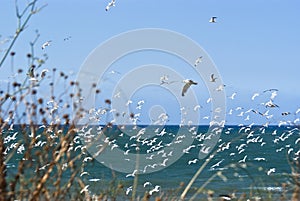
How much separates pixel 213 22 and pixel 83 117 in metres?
9.84

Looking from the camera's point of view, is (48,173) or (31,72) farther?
(31,72)

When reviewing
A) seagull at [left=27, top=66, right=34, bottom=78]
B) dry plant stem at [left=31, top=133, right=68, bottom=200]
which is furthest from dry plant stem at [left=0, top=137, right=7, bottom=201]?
seagull at [left=27, top=66, right=34, bottom=78]

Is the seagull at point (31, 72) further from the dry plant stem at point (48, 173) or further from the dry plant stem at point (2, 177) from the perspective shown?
the dry plant stem at point (48, 173)

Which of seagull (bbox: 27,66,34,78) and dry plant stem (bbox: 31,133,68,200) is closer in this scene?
dry plant stem (bbox: 31,133,68,200)

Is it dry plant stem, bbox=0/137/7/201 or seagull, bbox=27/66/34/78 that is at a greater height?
seagull, bbox=27/66/34/78

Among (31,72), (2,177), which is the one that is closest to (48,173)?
(2,177)

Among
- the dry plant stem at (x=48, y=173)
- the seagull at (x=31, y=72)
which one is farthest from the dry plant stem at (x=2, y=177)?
the seagull at (x=31, y=72)

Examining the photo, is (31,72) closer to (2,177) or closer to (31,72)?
(31,72)

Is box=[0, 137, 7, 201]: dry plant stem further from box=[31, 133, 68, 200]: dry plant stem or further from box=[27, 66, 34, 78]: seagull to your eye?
box=[27, 66, 34, 78]: seagull

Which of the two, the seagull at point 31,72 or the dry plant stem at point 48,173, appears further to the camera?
the seagull at point 31,72

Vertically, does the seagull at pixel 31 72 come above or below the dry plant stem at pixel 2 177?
above

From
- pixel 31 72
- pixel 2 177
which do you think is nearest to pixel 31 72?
pixel 31 72

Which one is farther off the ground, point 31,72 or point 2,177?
point 31,72

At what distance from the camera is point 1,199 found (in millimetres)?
4203
